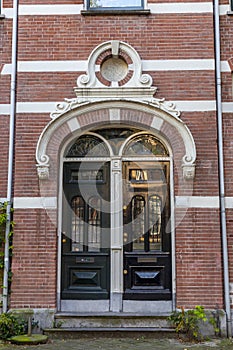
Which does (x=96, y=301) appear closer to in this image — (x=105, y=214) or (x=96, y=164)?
(x=105, y=214)

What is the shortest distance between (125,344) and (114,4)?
629 cm

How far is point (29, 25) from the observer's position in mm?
8203

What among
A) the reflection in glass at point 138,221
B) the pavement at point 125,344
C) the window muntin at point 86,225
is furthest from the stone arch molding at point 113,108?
the pavement at point 125,344

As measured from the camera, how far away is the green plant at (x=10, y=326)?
694 cm

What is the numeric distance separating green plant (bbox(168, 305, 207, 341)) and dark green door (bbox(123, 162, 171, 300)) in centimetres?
55

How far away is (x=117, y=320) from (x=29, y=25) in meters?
5.68

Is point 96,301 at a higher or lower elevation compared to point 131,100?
lower

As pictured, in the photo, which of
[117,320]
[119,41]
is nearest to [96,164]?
[119,41]

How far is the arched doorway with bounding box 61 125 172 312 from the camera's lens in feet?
25.2

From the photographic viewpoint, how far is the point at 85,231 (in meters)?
7.96

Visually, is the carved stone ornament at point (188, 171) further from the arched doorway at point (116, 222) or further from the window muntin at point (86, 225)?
the window muntin at point (86, 225)

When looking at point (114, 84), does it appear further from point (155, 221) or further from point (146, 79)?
point (155, 221)

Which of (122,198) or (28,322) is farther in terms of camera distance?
(122,198)

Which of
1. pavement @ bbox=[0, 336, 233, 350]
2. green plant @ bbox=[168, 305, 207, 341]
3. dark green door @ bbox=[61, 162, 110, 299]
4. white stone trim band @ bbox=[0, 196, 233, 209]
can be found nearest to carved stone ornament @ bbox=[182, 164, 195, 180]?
white stone trim band @ bbox=[0, 196, 233, 209]
